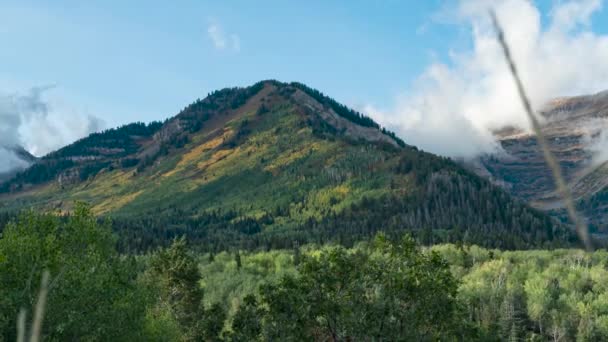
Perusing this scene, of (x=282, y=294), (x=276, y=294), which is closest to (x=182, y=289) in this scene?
(x=276, y=294)

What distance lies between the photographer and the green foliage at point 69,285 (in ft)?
138

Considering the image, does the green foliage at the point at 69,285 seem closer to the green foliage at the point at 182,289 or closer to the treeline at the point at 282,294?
the treeline at the point at 282,294

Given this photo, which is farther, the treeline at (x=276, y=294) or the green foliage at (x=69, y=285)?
the treeline at (x=276, y=294)

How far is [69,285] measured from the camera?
147ft

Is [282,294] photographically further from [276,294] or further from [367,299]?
[367,299]

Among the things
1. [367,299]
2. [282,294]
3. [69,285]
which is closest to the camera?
[69,285]

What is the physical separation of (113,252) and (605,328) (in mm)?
149897

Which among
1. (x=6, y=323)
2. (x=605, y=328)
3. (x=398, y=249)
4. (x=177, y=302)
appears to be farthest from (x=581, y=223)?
(x=605, y=328)

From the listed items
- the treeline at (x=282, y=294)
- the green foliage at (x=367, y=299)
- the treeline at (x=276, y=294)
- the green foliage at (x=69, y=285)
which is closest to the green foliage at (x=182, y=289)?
the treeline at (x=276, y=294)

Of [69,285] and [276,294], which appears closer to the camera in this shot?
[69,285]

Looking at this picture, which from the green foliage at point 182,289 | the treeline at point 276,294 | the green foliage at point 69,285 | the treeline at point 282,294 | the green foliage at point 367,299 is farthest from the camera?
the green foliage at point 182,289

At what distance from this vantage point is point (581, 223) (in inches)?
121

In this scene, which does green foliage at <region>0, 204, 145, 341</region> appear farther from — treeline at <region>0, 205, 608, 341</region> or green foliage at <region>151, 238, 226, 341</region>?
green foliage at <region>151, 238, 226, 341</region>

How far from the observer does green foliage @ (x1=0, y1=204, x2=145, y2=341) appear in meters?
42.2
